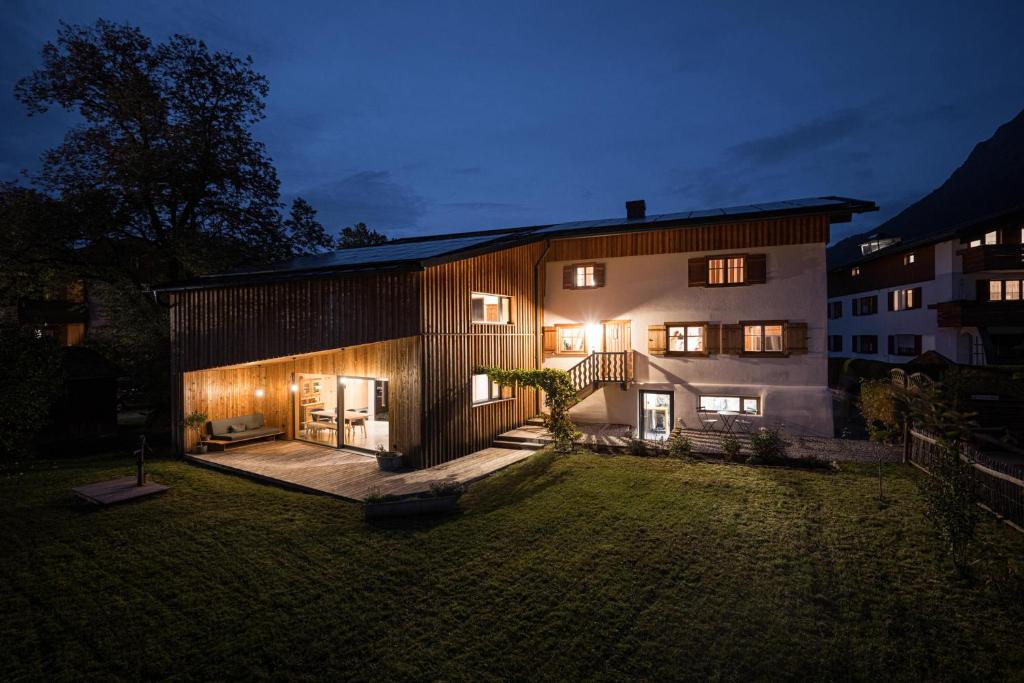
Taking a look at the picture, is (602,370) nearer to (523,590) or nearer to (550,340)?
(550,340)

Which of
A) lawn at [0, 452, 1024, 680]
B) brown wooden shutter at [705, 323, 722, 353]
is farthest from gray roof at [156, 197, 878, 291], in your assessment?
lawn at [0, 452, 1024, 680]

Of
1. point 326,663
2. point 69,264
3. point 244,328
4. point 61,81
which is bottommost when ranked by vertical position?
point 326,663

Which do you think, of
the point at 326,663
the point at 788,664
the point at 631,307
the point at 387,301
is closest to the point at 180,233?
the point at 387,301

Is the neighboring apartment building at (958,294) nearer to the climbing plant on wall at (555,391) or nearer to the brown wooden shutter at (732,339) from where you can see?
the brown wooden shutter at (732,339)

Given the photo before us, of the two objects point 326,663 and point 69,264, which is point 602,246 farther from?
point 69,264

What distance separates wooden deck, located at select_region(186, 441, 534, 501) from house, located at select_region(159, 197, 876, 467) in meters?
0.63

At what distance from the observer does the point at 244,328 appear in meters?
14.2

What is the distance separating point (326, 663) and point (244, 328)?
11.4m

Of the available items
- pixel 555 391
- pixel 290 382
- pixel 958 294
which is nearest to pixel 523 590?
pixel 555 391

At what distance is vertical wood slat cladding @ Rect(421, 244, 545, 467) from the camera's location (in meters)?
12.7

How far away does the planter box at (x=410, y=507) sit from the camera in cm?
912

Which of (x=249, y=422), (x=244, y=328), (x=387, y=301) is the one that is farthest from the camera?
(x=249, y=422)

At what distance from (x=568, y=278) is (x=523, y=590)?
42.2ft

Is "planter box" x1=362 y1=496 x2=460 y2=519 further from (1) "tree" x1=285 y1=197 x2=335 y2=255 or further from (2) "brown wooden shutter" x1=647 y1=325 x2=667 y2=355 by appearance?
(1) "tree" x1=285 y1=197 x2=335 y2=255
